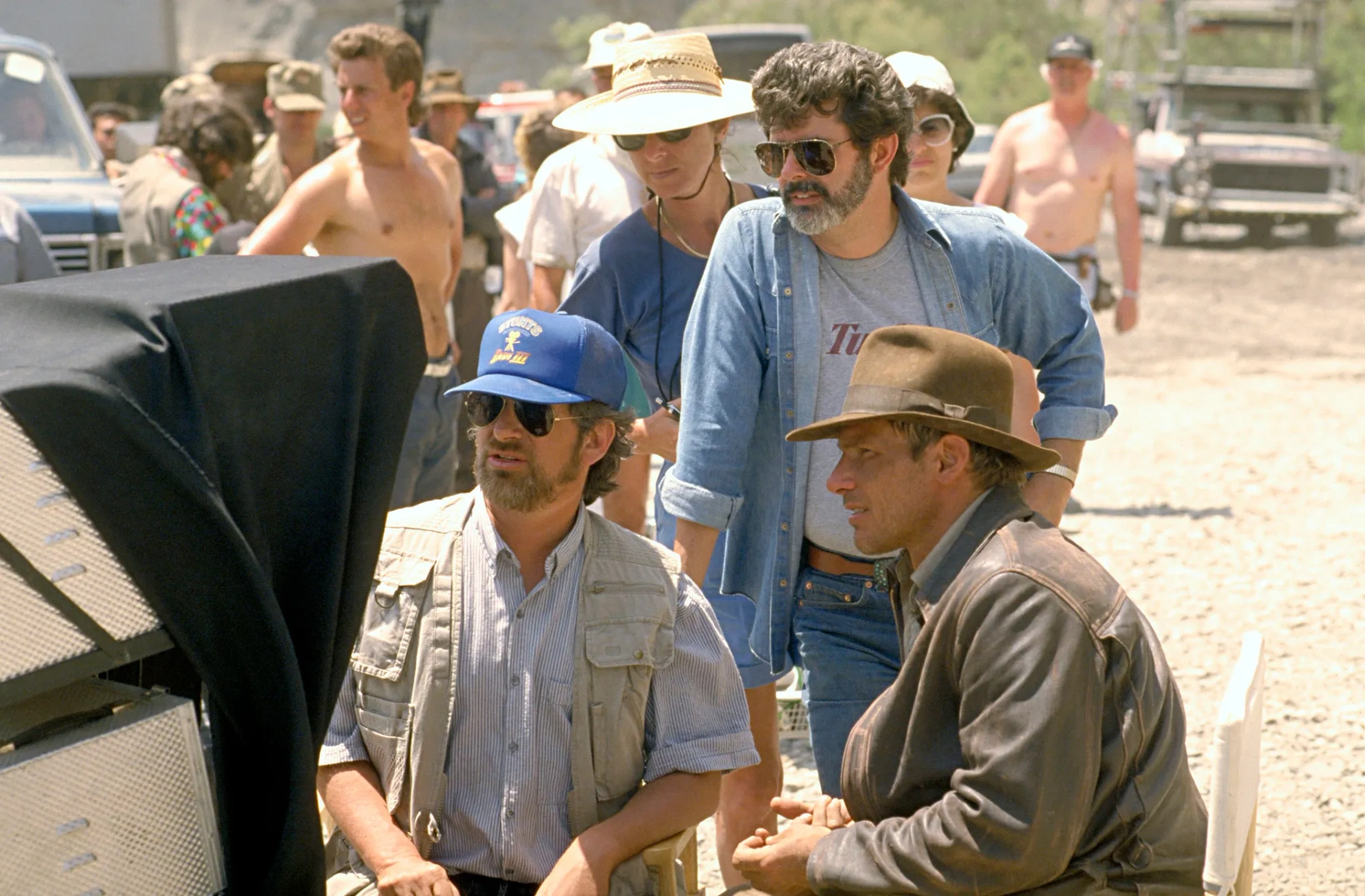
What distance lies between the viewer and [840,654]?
11.3ft

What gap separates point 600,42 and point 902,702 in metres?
4.51

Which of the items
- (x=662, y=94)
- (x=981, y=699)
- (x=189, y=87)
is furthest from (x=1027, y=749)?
(x=189, y=87)

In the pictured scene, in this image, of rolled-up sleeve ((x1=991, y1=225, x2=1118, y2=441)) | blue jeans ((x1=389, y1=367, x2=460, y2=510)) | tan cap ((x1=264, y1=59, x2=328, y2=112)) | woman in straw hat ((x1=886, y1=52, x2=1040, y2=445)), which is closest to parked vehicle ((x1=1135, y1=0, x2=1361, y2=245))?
tan cap ((x1=264, y1=59, x2=328, y2=112))

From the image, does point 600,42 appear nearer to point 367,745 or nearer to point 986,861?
point 367,745

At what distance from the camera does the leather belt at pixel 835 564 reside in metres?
3.48

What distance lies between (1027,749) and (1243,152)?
67.0ft

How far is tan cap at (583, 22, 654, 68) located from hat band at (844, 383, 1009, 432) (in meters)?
3.31

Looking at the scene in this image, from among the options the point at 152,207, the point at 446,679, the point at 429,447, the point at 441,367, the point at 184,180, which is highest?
the point at 184,180

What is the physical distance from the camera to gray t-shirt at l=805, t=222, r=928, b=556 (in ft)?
11.2

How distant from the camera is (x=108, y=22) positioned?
1636cm

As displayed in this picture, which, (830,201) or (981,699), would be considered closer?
(981,699)

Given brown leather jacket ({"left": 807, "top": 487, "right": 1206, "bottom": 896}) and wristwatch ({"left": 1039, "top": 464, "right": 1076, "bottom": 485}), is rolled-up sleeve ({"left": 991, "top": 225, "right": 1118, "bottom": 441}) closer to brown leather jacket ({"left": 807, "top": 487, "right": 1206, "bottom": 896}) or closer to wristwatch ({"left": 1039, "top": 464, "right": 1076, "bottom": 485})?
wristwatch ({"left": 1039, "top": 464, "right": 1076, "bottom": 485})

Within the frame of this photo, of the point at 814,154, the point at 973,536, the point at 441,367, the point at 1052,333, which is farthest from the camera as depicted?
the point at 441,367

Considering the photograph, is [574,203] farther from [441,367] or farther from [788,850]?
[788,850]
